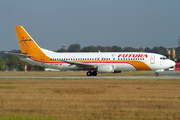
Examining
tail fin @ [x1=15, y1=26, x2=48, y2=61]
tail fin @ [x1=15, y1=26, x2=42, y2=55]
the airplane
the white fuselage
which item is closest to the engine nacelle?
the airplane

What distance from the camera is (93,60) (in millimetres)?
42156

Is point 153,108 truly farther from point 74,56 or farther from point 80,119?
point 74,56

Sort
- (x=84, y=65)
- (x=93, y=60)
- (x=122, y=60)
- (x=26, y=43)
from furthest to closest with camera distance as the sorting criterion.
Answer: (x=26, y=43), (x=93, y=60), (x=84, y=65), (x=122, y=60)

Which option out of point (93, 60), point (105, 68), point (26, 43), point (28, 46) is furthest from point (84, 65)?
point (26, 43)

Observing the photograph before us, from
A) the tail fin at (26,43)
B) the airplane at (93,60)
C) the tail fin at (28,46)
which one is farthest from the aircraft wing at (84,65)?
the tail fin at (26,43)

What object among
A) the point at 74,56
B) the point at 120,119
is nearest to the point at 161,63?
the point at 74,56

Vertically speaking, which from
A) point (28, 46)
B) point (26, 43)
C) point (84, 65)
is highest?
point (26, 43)

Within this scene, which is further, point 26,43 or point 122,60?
point 26,43

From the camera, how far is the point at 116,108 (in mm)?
13117

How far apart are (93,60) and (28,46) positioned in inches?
414

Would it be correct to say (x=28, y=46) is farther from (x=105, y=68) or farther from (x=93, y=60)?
(x=105, y=68)

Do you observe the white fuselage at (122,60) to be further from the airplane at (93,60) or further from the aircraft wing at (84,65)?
the aircraft wing at (84,65)

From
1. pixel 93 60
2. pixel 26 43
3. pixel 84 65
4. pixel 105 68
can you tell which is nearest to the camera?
pixel 105 68

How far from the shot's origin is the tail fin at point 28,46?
43.8 m
